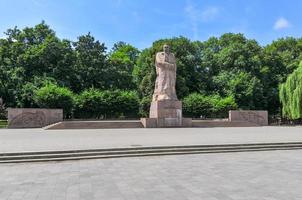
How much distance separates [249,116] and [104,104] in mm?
13762

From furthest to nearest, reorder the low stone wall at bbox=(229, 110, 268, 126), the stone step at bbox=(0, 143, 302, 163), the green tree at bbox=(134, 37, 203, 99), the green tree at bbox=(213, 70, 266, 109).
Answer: the green tree at bbox=(134, 37, 203, 99), the green tree at bbox=(213, 70, 266, 109), the low stone wall at bbox=(229, 110, 268, 126), the stone step at bbox=(0, 143, 302, 163)

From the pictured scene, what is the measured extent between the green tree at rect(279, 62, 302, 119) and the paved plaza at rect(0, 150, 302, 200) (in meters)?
22.7

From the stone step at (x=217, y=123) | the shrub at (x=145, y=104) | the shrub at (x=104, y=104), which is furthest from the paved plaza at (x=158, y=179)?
the shrub at (x=145, y=104)

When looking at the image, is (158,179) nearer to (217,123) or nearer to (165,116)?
(165,116)

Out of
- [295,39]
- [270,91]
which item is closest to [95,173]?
[270,91]

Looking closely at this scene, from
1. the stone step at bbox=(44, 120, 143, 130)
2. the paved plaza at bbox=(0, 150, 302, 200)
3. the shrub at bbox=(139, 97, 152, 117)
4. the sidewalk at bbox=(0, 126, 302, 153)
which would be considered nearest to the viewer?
the paved plaza at bbox=(0, 150, 302, 200)

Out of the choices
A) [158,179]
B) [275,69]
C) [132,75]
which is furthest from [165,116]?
[275,69]

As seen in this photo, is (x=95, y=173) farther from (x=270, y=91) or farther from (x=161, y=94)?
(x=270, y=91)

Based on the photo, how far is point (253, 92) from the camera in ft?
139

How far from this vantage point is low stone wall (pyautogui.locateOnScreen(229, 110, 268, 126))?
109ft

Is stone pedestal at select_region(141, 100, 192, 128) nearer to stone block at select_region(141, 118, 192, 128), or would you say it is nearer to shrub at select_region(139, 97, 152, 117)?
stone block at select_region(141, 118, 192, 128)

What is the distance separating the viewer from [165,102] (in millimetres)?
27984

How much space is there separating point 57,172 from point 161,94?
19566mm

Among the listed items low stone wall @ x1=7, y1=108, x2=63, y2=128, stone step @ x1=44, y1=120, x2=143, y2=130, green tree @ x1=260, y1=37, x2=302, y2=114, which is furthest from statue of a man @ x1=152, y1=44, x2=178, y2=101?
green tree @ x1=260, y1=37, x2=302, y2=114
